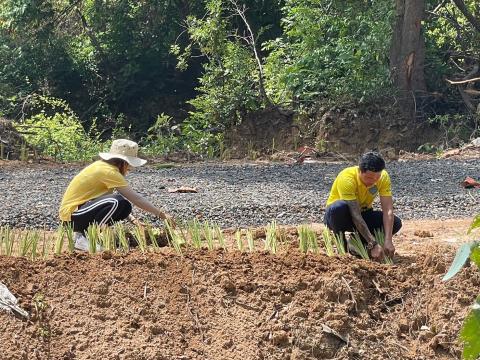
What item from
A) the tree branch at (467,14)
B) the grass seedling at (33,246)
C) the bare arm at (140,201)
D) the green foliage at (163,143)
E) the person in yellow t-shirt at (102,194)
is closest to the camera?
the grass seedling at (33,246)

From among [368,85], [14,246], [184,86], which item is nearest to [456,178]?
[368,85]

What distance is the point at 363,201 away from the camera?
6.09 m

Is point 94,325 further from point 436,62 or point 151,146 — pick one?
point 436,62

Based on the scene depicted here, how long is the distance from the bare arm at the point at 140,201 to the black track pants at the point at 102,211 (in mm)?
95

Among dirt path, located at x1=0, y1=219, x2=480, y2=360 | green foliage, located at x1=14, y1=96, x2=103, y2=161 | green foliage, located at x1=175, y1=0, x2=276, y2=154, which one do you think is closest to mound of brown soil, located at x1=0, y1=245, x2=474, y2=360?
dirt path, located at x1=0, y1=219, x2=480, y2=360

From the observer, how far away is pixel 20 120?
17625 millimetres

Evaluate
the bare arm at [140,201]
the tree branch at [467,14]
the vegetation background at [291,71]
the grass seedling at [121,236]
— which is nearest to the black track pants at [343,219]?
the bare arm at [140,201]

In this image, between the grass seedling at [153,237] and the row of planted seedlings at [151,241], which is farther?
the grass seedling at [153,237]

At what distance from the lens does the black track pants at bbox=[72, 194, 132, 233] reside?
625 centimetres

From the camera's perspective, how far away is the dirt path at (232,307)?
15.9ft

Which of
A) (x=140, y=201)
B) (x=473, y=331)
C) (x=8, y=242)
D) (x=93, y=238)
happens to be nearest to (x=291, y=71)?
(x=140, y=201)

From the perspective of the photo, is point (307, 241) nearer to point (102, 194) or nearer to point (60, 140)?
point (102, 194)

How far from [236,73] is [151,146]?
2077 millimetres

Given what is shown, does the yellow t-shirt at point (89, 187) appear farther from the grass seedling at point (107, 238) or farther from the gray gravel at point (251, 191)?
the gray gravel at point (251, 191)
